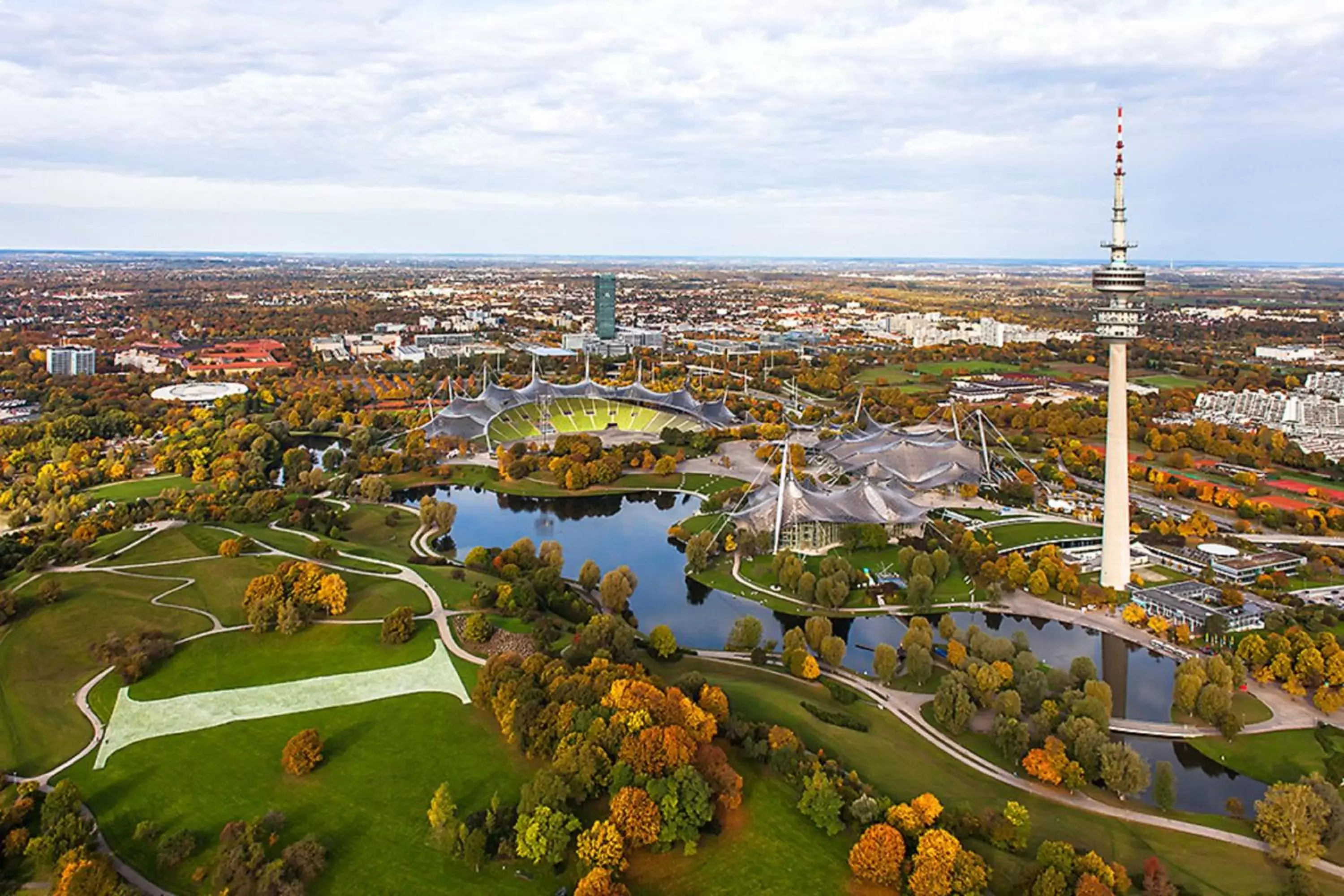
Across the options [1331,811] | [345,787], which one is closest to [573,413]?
[345,787]

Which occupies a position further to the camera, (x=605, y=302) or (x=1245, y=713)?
(x=605, y=302)

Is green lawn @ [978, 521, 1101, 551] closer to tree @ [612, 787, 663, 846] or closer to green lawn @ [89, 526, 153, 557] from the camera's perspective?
tree @ [612, 787, 663, 846]

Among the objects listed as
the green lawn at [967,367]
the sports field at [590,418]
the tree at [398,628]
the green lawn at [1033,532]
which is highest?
the green lawn at [967,367]

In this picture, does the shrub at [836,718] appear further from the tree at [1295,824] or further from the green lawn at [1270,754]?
the tree at [1295,824]

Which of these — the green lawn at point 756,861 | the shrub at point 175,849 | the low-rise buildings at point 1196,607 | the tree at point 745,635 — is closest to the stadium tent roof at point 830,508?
the low-rise buildings at point 1196,607

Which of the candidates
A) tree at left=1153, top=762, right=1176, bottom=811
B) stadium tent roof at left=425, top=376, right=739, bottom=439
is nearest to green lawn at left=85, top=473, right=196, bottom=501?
stadium tent roof at left=425, top=376, right=739, bottom=439

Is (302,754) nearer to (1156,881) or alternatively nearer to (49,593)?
(49,593)

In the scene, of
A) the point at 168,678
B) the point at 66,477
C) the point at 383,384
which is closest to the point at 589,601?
the point at 168,678
